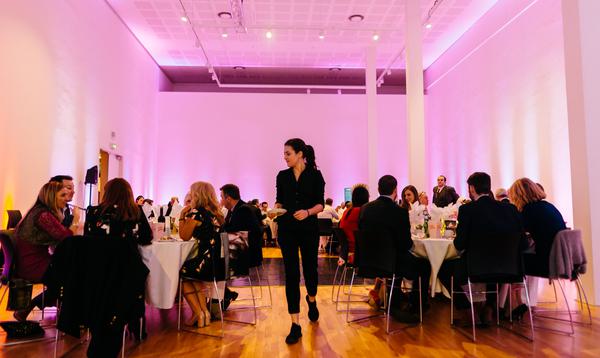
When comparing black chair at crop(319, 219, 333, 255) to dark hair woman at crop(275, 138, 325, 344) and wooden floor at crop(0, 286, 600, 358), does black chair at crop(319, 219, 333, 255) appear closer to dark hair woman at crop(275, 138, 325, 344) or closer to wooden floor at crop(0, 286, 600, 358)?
wooden floor at crop(0, 286, 600, 358)

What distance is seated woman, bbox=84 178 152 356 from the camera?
266cm

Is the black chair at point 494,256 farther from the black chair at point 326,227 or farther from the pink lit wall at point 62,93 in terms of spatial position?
the pink lit wall at point 62,93

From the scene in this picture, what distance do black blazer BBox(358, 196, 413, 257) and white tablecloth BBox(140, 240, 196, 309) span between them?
1615mm

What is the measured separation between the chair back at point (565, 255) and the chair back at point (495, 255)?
0.45m

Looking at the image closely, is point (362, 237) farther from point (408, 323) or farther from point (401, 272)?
point (408, 323)

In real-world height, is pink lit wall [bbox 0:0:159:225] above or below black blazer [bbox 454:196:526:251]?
above

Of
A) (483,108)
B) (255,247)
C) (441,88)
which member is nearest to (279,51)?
(441,88)

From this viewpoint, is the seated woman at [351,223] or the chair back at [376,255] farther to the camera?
the seated woman at [351,223]

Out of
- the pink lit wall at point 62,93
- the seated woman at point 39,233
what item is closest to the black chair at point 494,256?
the seated woman at point 39,233

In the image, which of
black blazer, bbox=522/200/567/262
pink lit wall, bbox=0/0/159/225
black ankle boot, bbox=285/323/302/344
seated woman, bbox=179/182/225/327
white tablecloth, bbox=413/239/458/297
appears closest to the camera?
black ankle boot, bbox=285/323/302/344

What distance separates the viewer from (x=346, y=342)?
3240 millimetres

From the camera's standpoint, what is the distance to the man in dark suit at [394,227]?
12.0ft

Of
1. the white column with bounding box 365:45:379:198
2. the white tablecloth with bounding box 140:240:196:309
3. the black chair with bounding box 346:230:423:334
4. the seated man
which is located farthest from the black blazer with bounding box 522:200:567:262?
the white column with bounding box 365:45:379:198

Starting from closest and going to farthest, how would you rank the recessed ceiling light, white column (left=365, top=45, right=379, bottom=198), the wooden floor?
the wooden floor, the recessed ceiling light, white column (left=365, top=45, right=379, bottom=198)
